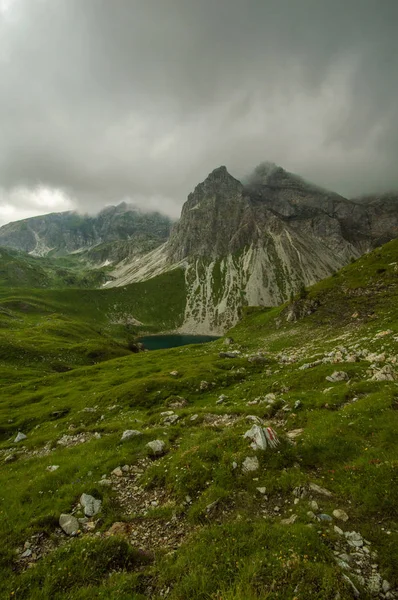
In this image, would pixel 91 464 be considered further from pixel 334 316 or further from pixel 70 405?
pixel 334 316

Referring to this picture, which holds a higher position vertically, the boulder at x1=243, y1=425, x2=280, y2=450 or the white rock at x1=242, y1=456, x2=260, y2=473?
the boulder at x1=243, y1=425, x2=280, y2=450

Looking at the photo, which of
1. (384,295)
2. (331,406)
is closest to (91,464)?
(331,406)

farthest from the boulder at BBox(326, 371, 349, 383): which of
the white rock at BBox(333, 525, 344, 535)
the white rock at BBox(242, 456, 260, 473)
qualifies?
A: the white rock at BBox(333, 525, 344, 535)

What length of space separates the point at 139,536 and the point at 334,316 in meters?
55.3

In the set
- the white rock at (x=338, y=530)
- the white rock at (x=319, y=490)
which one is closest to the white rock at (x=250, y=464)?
the white rock at (x=319, y=490)

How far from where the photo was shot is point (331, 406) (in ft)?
65.1

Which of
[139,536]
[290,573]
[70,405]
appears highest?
[290,573]

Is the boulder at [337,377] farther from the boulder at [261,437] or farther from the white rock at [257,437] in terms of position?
the white rock at [257,437]

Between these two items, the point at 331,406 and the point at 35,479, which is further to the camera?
the point at 331,406

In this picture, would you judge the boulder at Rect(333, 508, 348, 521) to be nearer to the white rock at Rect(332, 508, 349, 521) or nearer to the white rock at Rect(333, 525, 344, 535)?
the white rock at Rect(332, 508, 349, 521)

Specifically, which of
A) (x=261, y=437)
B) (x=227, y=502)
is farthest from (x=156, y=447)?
(x=227, y=502)

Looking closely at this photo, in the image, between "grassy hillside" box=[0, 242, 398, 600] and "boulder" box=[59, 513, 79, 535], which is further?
"boulder" box=[59, 513, 79, 535]

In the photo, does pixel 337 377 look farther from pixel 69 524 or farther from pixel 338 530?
pixel 69 524

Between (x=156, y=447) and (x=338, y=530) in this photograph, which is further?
(x=156, y=447)
